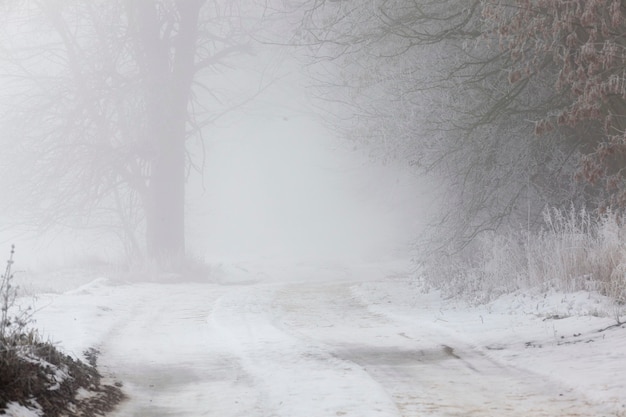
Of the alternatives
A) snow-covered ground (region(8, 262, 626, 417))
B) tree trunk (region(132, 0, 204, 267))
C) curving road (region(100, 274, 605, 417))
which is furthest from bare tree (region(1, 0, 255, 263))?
curving road (region(100, 274, 605, 417))

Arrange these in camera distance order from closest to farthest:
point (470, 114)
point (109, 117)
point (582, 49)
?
point (582, 49)
point (470, 114)
point (109, 117)

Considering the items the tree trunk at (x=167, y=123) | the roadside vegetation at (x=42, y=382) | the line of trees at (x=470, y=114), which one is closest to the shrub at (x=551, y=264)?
the line of trees at (x=470, y=114)

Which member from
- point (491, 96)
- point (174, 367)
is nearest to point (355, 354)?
point (174, 367)

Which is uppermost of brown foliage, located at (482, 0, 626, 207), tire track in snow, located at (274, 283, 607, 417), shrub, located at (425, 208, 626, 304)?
brown foliage, located at (482, 0, 626, 207)

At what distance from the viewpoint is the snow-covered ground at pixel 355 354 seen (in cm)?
598

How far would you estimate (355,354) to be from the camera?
8125 millimetres

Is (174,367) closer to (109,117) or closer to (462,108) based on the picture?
(462,108)

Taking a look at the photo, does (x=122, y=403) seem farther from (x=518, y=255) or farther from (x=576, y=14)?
(x=518, y=255)

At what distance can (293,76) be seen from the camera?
49.2 metres

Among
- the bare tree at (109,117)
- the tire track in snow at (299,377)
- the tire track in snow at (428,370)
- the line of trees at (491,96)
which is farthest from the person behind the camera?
the bare tree at (109,117)

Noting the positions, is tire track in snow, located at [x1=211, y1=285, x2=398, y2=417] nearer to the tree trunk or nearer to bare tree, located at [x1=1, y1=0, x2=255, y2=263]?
bare tree, located at [x1=1, y1=0, x2=255, y2=263]

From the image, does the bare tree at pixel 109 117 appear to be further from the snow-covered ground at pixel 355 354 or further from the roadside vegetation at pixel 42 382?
the roadside vegetation at pixel 42 382

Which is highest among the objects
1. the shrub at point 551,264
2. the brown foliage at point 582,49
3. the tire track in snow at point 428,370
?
the brown foliage at point 582,49

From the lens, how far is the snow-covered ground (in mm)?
5984
